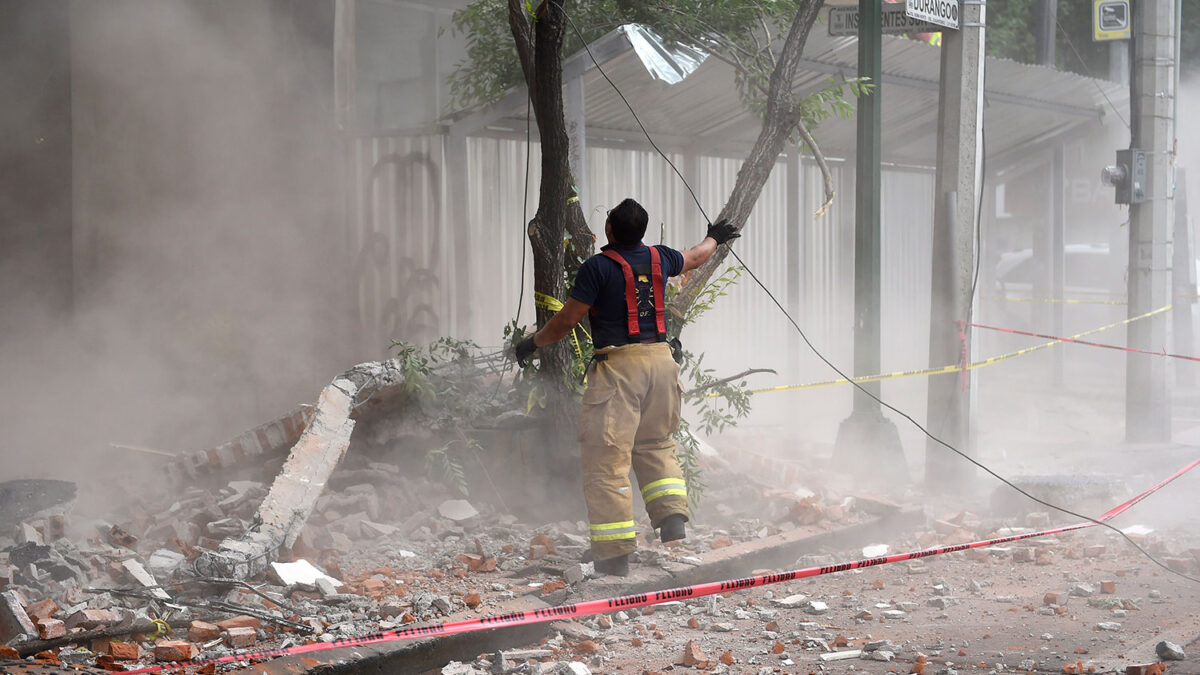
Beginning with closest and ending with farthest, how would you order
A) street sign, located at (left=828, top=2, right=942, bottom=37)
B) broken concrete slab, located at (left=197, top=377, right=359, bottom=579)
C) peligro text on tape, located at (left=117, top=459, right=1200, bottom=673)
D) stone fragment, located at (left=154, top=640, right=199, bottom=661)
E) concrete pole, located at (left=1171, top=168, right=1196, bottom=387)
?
peligro text on tape, located at (left=117, top=459, right=1200, bottom=673)
stone fragment, located at (left=154, top=640, right=199, bottom=661)
broken concrete slab, located at (left=197, top=377, right=359, bottom=579)
street sign, located at (left=828, top=2, right=942, bottom=37)
concrete pole, located at (left=1171, top=168, right=1196, bottom=387)

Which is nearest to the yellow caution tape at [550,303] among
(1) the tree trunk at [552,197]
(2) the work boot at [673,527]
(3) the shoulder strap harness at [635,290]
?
(1) the tree trunk at [552,197]

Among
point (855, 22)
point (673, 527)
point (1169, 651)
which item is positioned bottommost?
point (1169, 651)

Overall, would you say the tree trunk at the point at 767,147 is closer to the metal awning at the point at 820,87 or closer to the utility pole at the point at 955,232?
the metal awning at the point at 820,87

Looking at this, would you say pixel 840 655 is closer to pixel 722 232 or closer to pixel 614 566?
pixel 614 566

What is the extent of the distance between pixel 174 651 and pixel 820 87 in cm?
770

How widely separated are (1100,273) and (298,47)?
15.1 metres

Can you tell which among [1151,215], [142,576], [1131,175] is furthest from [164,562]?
[1151,215]

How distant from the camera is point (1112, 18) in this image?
10461 millimetres

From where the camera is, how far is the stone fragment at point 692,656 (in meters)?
4.19

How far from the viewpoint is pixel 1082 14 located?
23.4 meters

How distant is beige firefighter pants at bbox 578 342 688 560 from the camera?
A: 493 centimetres

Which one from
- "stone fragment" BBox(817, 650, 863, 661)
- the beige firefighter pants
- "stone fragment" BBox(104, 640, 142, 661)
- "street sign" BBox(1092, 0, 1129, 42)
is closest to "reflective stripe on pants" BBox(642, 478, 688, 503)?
the beige firefighter pants

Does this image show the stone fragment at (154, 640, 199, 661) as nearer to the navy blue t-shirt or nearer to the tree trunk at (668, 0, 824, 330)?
the navy blue t-shirt

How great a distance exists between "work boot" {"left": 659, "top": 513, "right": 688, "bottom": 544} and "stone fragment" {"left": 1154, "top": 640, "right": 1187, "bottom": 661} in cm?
196
